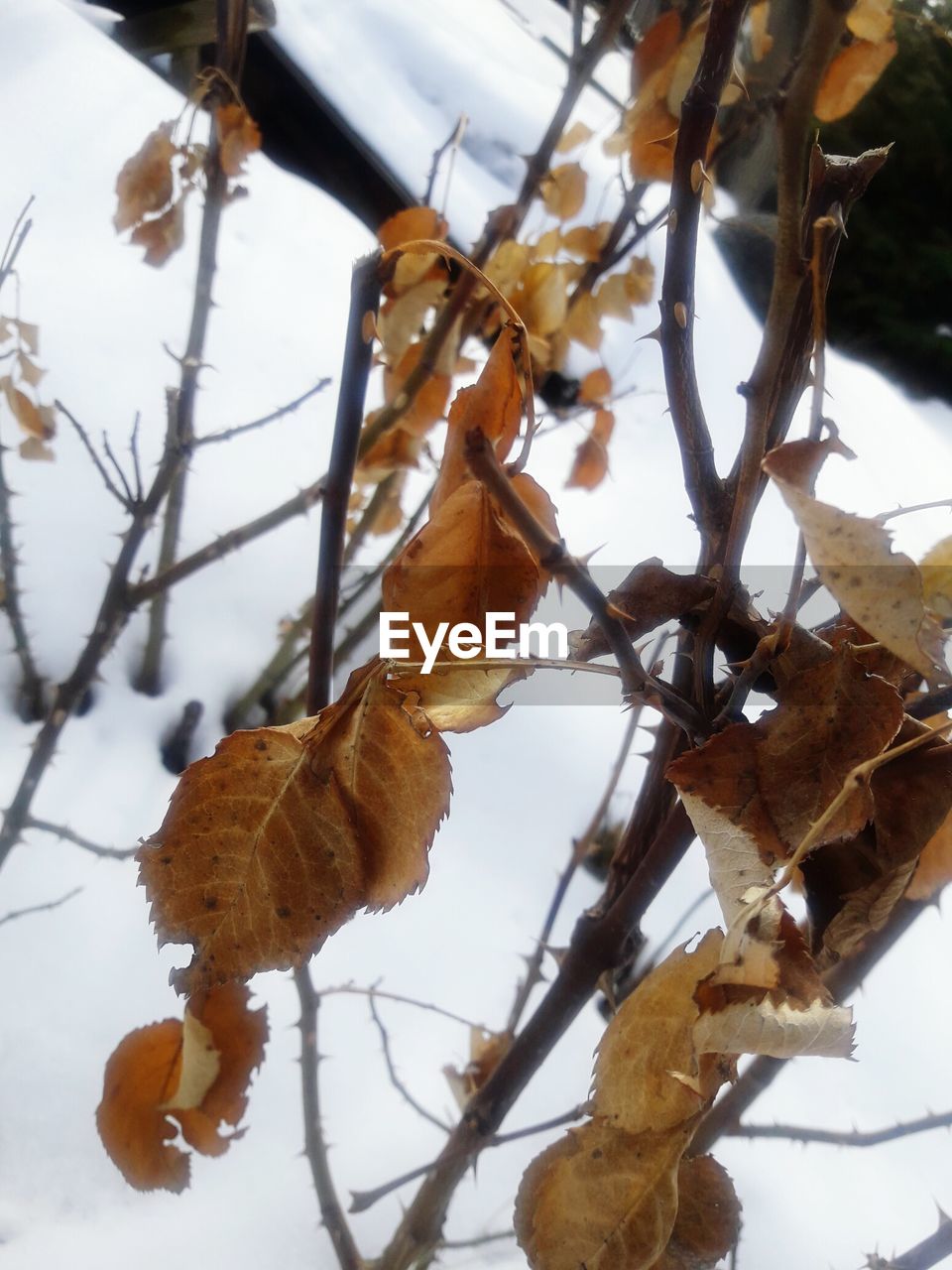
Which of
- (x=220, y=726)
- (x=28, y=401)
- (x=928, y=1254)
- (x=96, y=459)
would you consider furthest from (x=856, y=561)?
(x=220, y=726)

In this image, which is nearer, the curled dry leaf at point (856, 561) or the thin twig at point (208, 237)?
the curled dry leaf at point (856, 561)

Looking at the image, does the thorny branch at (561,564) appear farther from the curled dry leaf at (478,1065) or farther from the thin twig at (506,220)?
the thin twig at (506,220)

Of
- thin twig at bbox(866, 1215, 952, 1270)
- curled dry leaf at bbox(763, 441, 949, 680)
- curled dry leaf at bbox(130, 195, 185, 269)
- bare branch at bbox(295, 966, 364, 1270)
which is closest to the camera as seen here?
Result: curled dry leaf at bbox(763, 441, 949, 680)

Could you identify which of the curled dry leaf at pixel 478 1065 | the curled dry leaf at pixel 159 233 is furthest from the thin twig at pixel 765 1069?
the curled dry leaf at pixel 159 233

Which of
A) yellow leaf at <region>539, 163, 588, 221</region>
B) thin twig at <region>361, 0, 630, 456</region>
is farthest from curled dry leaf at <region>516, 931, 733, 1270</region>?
yellow leaf at <region>539, 163, 588, 221</region>

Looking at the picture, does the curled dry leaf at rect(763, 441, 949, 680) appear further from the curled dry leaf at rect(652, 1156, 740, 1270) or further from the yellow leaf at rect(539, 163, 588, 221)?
the yellow leaf at rect(539, 163, 588, 221)

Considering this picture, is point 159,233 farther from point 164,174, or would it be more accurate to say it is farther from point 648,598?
point 648,598
